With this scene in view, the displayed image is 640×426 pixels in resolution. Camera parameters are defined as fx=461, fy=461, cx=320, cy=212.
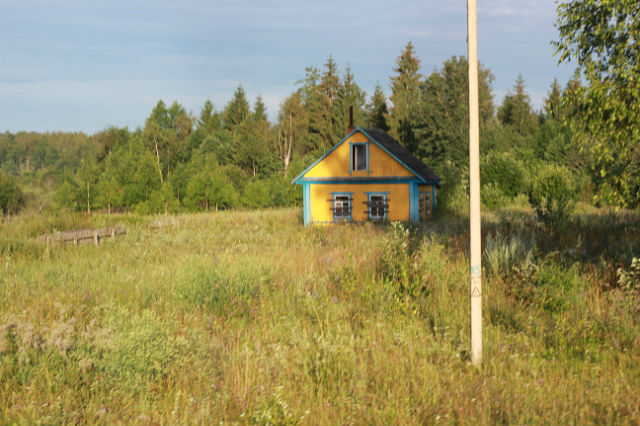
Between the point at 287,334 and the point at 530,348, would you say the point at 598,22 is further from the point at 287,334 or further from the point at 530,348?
the point at 287,334

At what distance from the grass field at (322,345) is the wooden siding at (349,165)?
50.4ft

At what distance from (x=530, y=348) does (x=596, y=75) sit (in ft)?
15.3

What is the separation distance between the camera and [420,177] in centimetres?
2381

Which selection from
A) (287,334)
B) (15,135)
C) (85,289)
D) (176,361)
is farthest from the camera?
(15,135)

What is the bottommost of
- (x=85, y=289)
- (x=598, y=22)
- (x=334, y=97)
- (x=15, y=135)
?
(x=85, y=289)

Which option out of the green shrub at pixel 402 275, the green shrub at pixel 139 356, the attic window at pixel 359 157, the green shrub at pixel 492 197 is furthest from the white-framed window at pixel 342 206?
the green shrub at pixel 139 356

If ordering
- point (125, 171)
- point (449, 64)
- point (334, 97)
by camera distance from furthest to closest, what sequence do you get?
point (334, 97), point (449, 64), point (125, 171)

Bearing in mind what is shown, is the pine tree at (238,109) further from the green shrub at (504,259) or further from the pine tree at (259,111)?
the green shrub at (504,259)

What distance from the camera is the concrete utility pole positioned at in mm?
5078

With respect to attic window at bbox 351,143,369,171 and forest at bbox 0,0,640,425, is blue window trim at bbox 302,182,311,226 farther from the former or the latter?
forest at bbox 0,0,640,425

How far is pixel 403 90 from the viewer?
58125mm

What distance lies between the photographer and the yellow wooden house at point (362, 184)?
24344mm

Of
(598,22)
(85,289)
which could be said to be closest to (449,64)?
(598,22)

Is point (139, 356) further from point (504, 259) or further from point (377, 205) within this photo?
point (377, 205)
